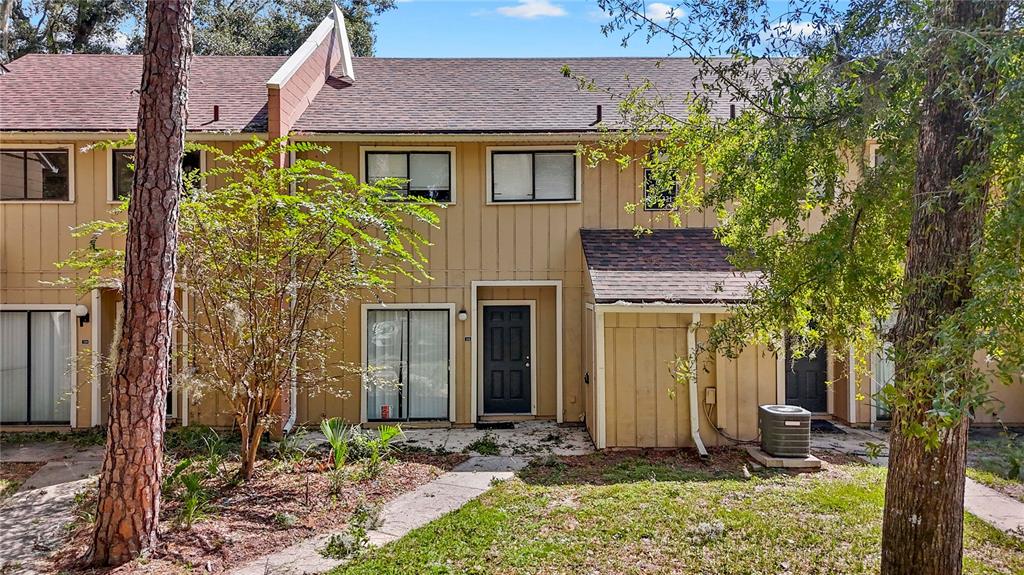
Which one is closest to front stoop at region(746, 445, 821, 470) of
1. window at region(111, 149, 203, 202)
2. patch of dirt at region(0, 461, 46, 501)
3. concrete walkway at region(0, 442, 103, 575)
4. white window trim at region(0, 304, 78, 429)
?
concrete walkway at region(0, 442, 103, 575)

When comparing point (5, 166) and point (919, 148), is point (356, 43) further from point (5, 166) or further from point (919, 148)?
point (919, 148)

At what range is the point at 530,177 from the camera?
10.0 m

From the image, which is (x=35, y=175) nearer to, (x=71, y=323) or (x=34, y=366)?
(x=71, y=323)

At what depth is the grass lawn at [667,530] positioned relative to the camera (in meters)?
4.83

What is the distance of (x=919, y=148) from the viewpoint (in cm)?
413

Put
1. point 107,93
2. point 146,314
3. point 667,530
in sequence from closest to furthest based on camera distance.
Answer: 1. point 146,314
2. point 667,530
3. point 107,93

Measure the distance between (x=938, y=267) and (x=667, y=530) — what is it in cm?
320

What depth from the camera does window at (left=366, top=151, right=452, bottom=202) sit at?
9.89 meters

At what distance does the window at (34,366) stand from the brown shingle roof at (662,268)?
872 centimetres

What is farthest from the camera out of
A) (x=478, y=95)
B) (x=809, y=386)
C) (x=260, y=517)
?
(x=478, y=95)

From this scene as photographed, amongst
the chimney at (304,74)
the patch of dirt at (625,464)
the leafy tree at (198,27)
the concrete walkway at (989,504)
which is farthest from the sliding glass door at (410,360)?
the leafy tree at (198,27)

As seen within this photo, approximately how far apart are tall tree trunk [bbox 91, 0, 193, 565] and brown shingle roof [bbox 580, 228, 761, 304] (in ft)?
18.0

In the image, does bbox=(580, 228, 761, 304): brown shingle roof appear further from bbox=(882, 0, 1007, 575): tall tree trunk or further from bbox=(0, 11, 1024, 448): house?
bbox=(882, 0, 1007, 575): tall tree trunk

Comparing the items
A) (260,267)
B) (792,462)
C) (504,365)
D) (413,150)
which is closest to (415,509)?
(260,267)
